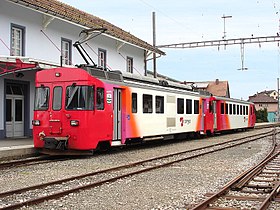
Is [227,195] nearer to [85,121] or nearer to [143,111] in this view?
[85,121]

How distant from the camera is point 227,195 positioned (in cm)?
830

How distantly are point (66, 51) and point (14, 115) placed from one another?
207 inches

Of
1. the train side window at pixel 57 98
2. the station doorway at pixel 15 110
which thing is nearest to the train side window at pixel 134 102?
the train side window at pixel 57 98

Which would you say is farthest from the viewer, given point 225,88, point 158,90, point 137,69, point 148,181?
point 225,88

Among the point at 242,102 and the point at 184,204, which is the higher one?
the point at 242,102

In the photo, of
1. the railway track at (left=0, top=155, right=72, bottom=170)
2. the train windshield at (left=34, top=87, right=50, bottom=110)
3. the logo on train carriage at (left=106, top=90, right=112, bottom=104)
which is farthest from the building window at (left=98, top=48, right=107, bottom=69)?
the railway track at (left=0, top=155, right=72, bottom=170)

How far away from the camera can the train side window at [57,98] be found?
1454 centimetres

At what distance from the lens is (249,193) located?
8.57 metres

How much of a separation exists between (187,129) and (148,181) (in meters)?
13.0

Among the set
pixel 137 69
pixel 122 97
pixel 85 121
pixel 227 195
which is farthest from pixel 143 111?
pixel 137 69

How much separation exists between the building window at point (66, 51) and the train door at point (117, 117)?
353 inches

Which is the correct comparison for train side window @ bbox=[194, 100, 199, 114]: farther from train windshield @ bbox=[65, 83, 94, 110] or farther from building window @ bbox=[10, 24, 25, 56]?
train windshield @ bbox=[65, 83, 94, 110]

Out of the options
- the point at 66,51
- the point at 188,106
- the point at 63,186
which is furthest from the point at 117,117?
the point at 66,51

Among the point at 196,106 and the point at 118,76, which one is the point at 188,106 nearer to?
the point at 196,106
